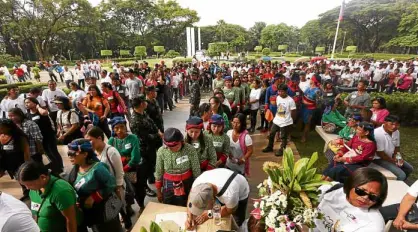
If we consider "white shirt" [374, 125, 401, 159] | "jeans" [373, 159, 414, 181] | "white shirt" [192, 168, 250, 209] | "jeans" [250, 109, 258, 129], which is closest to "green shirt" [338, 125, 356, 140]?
"white shirt" [374, 125, 401, 159]

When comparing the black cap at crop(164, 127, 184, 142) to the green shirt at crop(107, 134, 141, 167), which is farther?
the green shirt at crop(107, 134, 141, 167)

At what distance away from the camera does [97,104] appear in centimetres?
533

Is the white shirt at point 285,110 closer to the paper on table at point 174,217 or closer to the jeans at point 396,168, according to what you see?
the jeans at point 396,168

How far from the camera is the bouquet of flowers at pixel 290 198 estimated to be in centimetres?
174

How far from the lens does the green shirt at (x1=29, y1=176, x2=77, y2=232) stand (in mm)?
2148

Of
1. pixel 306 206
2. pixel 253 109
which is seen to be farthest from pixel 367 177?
pixel 253 109

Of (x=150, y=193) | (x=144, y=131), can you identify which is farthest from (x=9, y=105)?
(x=150, y=193)

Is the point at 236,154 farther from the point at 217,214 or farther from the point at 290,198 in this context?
the point at 290,198

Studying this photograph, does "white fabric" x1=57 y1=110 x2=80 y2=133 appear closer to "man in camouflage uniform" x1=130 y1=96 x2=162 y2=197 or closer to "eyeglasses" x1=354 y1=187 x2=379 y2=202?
"man in camouflage uniform" x1=130 y1=96 x2=162 y2=197

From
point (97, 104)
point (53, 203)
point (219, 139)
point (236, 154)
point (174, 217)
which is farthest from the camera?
point (97, 104)

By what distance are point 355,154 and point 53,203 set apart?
3.74 meters

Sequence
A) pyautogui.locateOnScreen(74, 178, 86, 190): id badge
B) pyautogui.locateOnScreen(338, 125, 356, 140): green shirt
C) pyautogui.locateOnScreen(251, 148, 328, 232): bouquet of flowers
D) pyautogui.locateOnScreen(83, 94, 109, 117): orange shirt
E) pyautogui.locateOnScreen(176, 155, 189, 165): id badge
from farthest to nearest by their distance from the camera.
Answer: pyautogui.locateOnScreen(83, 94, 109, 117): orange shirt, pyautogui.locateOnScreen(338, 125, 356, 140): green shirt, pyautogui.locateOnScreen(176, 155, 189, 165): id badge, pyautogui.locateOnScreen(74, 178, 86, 190): id badge, pyautogui.locateOnScreen(251, 148, 328, 232): bouquet of flowers

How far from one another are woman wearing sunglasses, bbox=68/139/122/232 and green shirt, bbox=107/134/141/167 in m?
0.73

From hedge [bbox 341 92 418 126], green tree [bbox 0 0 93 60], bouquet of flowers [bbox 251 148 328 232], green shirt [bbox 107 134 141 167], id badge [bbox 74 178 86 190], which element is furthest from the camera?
green tree [bbox 0 0 93 60]
